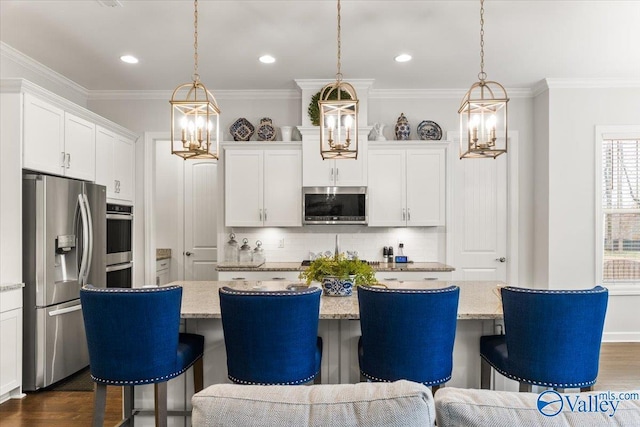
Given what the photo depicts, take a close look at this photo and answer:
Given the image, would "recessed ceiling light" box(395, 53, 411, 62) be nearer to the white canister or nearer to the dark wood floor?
the white canister

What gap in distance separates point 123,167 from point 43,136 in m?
1.36

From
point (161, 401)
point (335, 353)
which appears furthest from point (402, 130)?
point (161, 401)

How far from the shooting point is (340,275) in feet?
8.82

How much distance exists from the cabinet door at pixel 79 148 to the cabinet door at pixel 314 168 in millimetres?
2088

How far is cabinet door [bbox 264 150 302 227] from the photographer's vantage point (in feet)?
15.8

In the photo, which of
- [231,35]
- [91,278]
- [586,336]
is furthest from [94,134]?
[586,336]

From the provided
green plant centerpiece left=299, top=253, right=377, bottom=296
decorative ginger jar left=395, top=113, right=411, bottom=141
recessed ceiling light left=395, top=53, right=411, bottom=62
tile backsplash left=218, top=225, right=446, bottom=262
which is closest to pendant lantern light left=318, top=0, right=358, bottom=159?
green plant centerpiece left=299, top=253, right=377, bottom=296

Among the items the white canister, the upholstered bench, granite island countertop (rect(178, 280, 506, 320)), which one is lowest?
granite island countertop (rect(178, 280, 506, 320))

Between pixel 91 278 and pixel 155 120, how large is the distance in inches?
83.9

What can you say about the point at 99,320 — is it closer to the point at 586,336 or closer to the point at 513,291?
the point at 513,291

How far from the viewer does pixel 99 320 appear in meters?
2.02

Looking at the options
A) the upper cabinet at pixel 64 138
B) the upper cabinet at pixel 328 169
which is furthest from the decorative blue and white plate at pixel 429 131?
the upper cabinet at pixel 64 138

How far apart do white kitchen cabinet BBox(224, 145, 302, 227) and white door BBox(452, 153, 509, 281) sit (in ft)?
6.15

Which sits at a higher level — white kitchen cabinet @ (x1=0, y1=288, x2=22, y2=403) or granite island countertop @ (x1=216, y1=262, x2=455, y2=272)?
granite island countertop @ (x1=216, y1=262, x2=455, y2=272)
